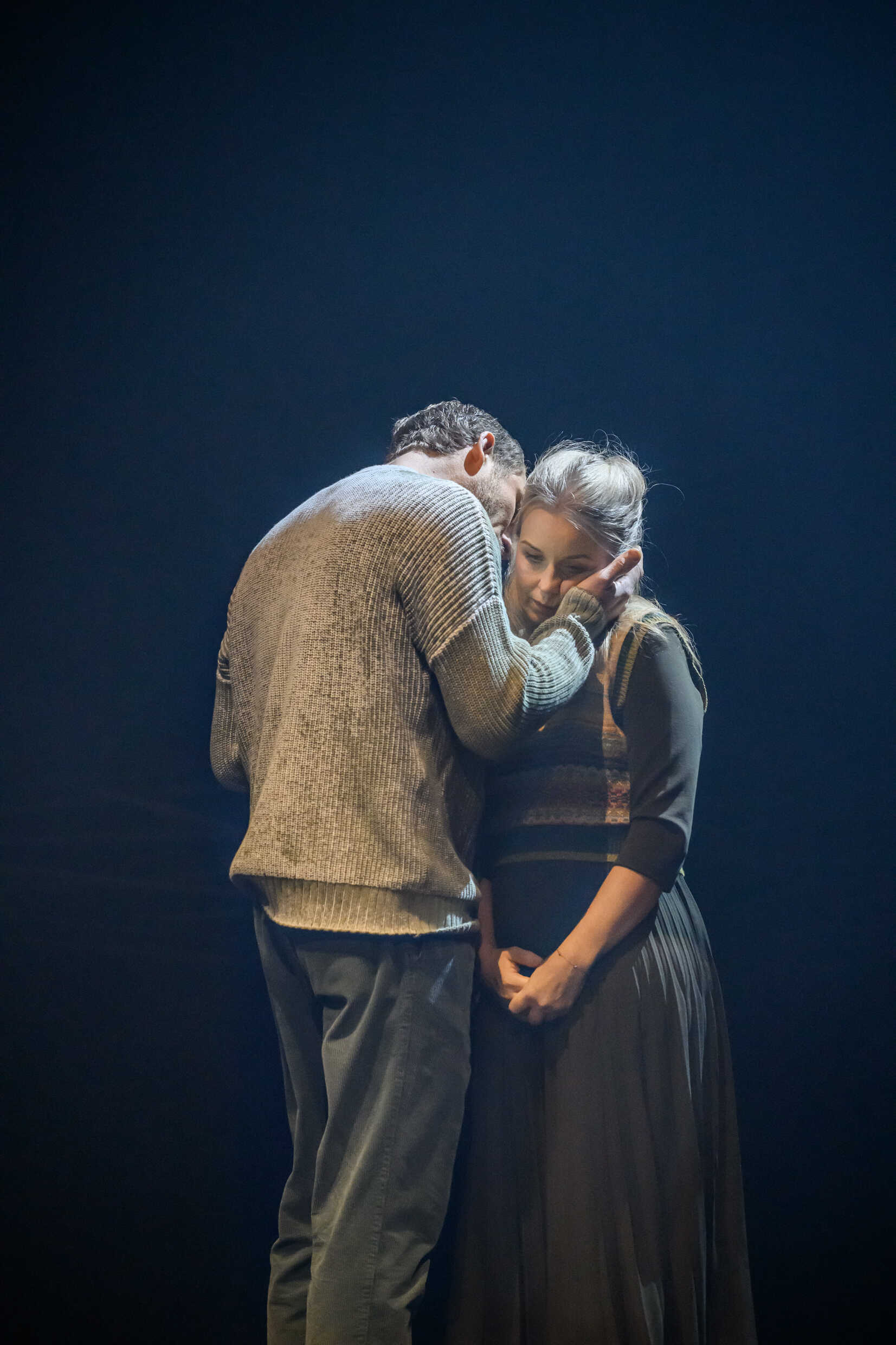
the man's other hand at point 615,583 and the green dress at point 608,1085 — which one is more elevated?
the man's other hand at point 615,583

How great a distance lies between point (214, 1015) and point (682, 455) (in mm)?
1414

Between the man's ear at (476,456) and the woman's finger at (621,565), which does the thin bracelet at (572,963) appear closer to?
the woman's finger at (621,565)

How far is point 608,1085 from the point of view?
125 centimetres

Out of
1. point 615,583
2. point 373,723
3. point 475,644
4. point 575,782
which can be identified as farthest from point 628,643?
point 373,723

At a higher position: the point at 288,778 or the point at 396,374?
the point at 396,374

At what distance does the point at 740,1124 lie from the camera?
170cm

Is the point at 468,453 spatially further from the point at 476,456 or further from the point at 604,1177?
the point at 604,1177

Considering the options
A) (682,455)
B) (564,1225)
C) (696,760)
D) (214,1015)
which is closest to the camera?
(564,1225)

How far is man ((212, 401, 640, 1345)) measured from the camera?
1.06 m

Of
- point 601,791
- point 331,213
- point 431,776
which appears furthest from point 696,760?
point 331,213

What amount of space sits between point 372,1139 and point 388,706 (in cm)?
51

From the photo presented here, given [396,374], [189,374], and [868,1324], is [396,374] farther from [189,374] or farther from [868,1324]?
[868,1324]

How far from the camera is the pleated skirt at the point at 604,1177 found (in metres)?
1.20

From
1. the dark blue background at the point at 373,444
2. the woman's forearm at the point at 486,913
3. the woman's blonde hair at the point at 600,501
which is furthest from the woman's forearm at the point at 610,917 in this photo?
the dark blue background at the point at 373,444
